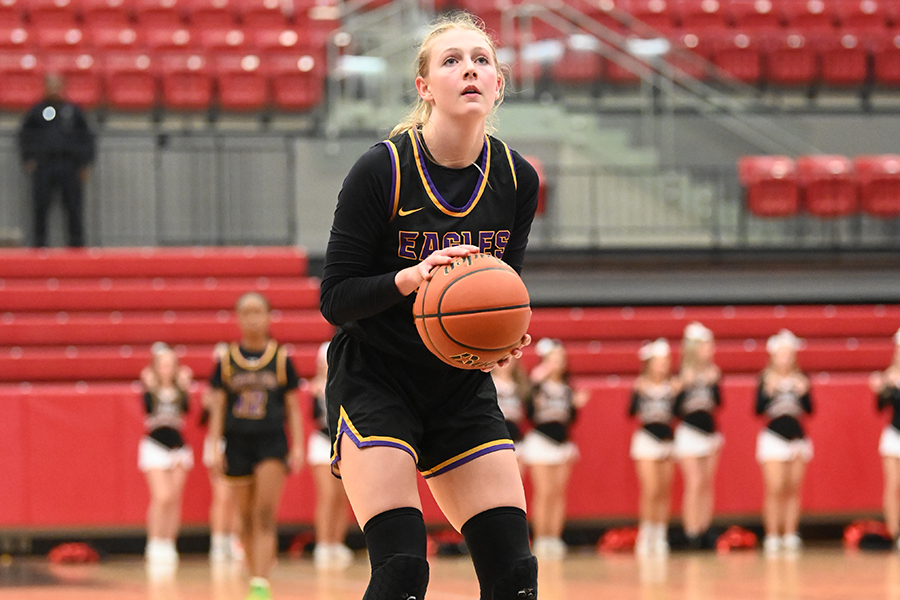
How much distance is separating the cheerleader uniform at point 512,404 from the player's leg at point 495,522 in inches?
248

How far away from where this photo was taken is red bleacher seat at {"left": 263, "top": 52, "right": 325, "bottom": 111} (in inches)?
555

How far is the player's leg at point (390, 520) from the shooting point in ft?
10.1

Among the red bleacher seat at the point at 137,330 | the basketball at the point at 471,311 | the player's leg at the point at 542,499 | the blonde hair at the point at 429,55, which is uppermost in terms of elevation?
the blonde hair at the point at 429,55

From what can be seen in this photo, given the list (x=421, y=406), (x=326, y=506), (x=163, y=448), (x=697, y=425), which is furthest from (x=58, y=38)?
(x=421, y=406)

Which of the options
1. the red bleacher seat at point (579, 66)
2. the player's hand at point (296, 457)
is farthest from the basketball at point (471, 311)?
the red bleacher seat at point (579, 66)

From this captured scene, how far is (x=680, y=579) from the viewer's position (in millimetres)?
8281

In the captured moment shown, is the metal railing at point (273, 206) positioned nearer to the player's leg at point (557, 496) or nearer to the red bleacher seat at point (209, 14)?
the red bleacher seat at point (209, 14)

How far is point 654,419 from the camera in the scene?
32.6 feet

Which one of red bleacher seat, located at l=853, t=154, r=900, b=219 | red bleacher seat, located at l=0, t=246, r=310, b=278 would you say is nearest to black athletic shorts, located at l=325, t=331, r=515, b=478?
red bleacher seat, located at l=0, t=246, r=310, b=278

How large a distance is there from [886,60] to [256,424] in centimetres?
1066

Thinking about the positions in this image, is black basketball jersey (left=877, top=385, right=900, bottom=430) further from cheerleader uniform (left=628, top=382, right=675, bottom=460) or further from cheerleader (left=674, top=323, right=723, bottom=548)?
cheerleader uniform (left=628, top=382, right=675, bottom=460)

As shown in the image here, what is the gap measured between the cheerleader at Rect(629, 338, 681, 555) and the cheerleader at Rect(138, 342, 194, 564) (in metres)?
3.64

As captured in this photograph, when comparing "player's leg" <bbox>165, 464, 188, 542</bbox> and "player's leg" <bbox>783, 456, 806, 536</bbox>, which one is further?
"player's leg" <bbox>783, 456, 806, 536</bbox>

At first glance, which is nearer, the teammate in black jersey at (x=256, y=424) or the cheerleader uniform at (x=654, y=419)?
the teammate in black jersey at (x=256, y=424)
